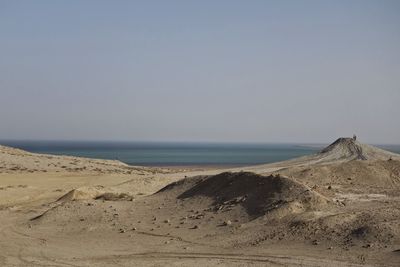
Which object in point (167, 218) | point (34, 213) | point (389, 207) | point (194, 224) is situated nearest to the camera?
point (389, 207)

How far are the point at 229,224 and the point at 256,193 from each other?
8.11 feet

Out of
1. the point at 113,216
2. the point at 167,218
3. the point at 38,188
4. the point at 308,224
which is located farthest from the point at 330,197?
the point at 38,188

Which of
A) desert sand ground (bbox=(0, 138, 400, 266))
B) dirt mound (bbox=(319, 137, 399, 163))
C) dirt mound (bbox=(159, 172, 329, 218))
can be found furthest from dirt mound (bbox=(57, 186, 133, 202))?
dirt mound (bbox=(319, 137, 399, 163))

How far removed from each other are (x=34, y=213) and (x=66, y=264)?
35.6ft

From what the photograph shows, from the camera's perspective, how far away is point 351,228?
614 inches

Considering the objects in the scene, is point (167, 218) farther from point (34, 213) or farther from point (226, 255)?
point (34, 213)

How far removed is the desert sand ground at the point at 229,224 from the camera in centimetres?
1474

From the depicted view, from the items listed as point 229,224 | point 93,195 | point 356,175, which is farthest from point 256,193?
point 93,195

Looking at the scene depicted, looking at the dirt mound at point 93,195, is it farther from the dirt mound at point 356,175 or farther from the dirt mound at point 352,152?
the dirt mound at point 352,152

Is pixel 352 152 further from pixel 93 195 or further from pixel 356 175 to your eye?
pixel 93 195

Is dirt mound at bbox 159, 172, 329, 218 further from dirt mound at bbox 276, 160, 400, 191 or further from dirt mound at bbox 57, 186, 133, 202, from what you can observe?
dirt mound at bbox 276, 160, 400, 191

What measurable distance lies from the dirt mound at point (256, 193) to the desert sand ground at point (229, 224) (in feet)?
0.15

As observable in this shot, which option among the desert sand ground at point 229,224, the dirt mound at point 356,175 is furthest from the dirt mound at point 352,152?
the desert sand ground at point 229,224

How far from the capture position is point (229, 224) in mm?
18219
